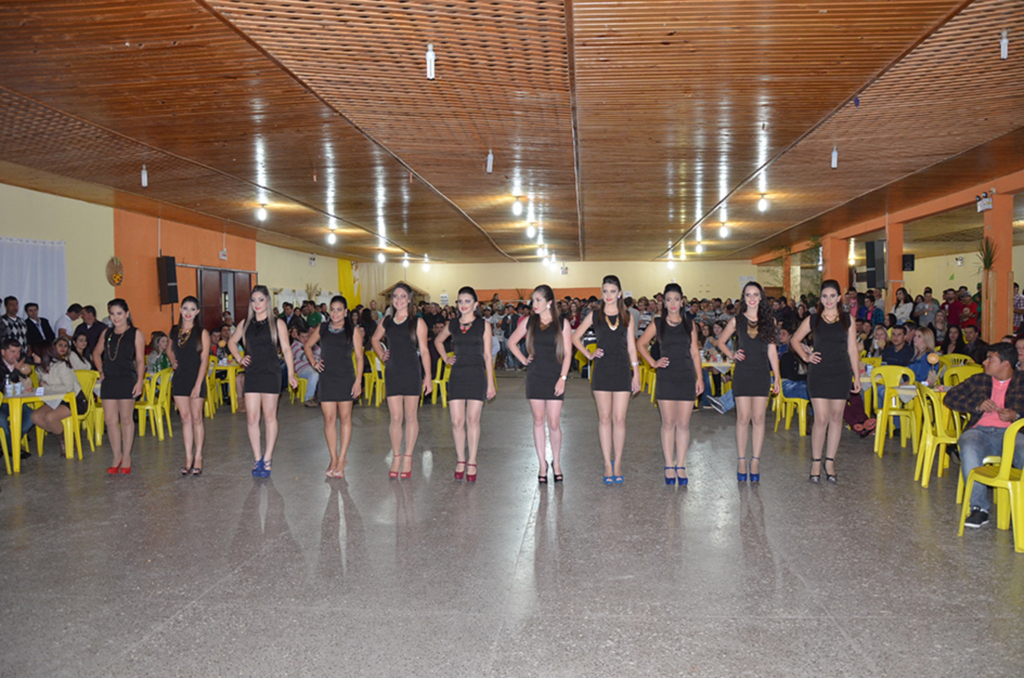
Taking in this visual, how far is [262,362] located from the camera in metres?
6.19

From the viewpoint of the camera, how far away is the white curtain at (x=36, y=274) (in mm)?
10727

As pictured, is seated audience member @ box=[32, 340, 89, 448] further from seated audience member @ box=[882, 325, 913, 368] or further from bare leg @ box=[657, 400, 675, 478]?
seated audience member @ box=[882, 325, 913, 368]

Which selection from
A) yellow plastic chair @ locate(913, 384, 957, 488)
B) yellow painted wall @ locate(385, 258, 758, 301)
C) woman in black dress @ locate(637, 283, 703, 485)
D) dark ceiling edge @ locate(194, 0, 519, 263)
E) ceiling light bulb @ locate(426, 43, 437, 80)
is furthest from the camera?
yellow painted wall @ locate(385, 258, 758, 301)

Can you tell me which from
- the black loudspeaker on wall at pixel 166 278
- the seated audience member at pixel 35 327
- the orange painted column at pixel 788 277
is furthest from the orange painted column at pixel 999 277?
the black loudspeaker on wall at pixel 166 278

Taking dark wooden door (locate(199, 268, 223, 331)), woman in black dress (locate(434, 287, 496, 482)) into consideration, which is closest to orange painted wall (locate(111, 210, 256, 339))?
dark wooden door (locate(199, 268, 223, 331))

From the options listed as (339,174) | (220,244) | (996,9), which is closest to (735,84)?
(996,9)

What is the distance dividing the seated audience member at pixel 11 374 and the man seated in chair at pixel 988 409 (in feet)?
25.4

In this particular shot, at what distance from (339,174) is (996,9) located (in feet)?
25.3

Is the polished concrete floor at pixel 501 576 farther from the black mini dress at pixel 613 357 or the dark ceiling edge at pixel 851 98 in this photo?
the dark ceiling edge at pixel 851 98

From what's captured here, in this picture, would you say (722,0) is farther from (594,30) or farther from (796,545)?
(796,545)

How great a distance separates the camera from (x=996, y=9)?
4773 millimetres

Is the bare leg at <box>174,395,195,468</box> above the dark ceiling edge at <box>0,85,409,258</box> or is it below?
below

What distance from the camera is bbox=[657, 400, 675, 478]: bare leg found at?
580 cm

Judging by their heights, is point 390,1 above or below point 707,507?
above
